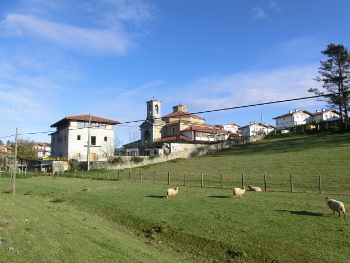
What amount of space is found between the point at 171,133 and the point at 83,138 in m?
24.8

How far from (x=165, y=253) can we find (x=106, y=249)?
228 cm

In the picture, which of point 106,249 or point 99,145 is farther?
point 99,145

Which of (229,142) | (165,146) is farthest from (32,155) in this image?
(229,142)

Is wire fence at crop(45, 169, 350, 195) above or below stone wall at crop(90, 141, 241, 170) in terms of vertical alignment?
below

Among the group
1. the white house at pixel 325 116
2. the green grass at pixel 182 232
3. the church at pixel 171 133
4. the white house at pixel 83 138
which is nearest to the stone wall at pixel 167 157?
the church at pixel 171 133

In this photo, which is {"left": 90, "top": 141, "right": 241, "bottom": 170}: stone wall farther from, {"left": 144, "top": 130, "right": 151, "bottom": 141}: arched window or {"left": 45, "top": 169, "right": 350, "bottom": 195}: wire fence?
{"left": 45, "top": 169, "right": 350, "bottom": 195}: wire fence

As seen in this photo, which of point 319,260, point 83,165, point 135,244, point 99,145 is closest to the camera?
point 319,260

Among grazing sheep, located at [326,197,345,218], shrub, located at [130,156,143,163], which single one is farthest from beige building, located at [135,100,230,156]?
grazing sheep, located at [326,197,345,218]

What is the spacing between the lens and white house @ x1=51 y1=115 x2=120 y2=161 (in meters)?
74.8

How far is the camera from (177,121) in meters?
87.6

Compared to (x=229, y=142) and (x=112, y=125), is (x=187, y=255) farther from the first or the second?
(x=112, y=125)

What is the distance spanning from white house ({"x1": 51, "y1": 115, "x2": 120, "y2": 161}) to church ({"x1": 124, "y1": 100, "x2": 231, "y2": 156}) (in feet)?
21.9

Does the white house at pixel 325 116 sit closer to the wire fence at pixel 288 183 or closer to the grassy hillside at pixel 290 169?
the grassy hillside at pixel 290 169

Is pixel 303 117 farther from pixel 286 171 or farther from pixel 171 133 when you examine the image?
pixel 286 171
